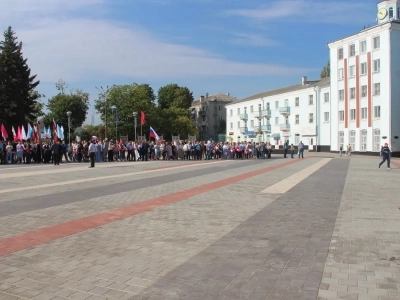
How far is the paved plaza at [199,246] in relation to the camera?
4852 millimetres

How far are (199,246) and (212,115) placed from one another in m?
114

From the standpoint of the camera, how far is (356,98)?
5997 cm

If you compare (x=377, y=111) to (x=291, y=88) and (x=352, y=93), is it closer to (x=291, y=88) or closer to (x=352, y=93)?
(x=352, y=93)

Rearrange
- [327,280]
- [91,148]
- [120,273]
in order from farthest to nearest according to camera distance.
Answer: [91,148] → [120,273] → [327,280]

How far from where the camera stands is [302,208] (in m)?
10.1

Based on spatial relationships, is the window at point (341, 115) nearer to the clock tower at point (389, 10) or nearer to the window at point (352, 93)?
the window at point (352, 93)

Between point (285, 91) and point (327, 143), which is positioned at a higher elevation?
point (285, 91)

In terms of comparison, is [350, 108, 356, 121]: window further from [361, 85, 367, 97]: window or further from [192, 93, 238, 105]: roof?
[192, 93, 238, 105]: roof

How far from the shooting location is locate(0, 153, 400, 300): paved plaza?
4.85m

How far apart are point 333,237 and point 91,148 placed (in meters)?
19.8

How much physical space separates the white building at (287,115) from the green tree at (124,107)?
19802 mm

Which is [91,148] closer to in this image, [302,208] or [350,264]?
[302,208]

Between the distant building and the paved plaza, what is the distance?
10755 cm

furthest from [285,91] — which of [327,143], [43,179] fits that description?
[43,179]
